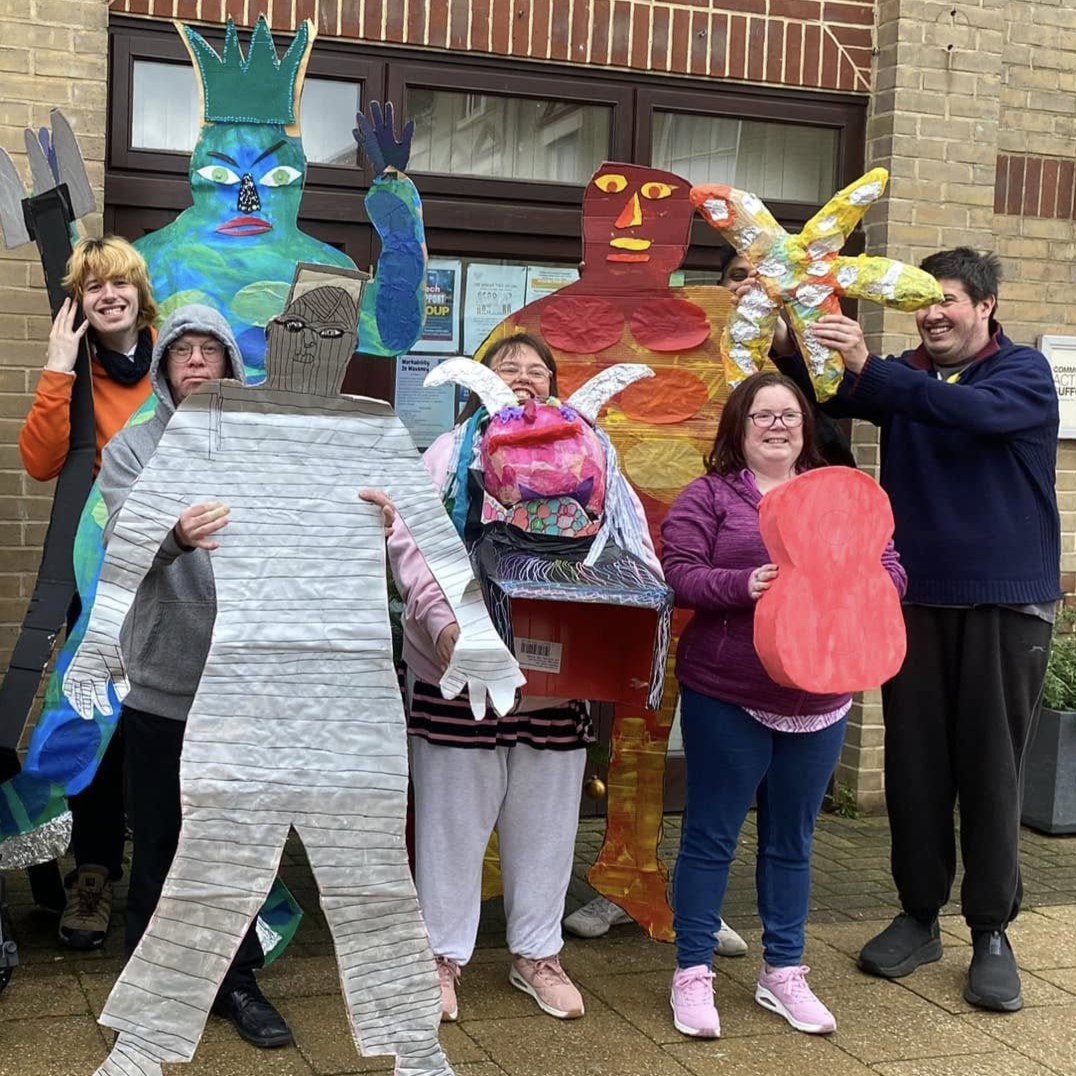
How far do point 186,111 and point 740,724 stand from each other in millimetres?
3027

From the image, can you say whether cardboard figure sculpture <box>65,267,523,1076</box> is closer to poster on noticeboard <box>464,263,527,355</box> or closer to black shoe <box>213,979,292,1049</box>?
black shoe <box>213,979,292,1049</box>

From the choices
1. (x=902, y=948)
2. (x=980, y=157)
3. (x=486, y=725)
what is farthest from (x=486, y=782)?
(x=980, y=157)

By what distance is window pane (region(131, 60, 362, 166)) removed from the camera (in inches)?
203

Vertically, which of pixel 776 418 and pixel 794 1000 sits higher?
pixel 776 418

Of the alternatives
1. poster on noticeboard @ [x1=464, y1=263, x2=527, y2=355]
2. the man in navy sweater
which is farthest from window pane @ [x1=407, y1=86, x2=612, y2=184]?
the man in navy sweater

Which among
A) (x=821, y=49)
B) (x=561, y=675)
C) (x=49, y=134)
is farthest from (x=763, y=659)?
(x=821, y=49)

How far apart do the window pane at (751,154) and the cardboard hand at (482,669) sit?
3177mm

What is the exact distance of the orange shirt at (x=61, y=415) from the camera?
13.0 ft

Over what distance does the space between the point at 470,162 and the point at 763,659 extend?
2788 mm

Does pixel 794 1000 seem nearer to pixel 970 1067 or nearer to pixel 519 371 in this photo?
pixel 970 1067

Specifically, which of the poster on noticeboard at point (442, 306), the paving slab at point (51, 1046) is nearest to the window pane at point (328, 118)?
the poster on noticeboard at point (442, 306)

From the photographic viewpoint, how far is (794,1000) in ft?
12.8

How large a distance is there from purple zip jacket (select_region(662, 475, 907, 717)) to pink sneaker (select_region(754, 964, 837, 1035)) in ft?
2.46

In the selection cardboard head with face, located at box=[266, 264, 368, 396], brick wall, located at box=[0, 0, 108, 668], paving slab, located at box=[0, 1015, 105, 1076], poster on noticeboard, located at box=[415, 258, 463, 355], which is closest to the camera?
cardboard head with face, located at box=[266, 264, 368, 396]
